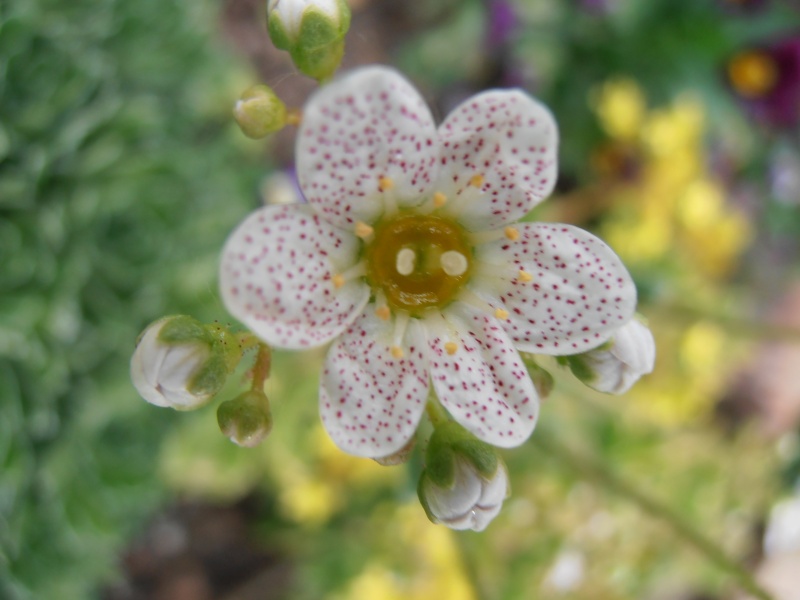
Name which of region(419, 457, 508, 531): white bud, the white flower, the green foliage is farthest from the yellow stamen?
the green foliage

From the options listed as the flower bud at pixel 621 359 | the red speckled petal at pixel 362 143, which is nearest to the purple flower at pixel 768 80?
the flower bud at pixel 621 359

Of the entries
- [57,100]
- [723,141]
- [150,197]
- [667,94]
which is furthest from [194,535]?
[723,141]

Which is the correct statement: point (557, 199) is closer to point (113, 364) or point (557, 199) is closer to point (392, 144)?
point (113, 364)

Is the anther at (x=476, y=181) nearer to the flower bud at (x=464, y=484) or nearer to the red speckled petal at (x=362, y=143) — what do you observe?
the red speckled petal at (x=362, y=143)

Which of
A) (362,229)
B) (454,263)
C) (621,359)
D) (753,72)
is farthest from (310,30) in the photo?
(753,72)

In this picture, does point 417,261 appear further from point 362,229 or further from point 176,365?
point 176,365

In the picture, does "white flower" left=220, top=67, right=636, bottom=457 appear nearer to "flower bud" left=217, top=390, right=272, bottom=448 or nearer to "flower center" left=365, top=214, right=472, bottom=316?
"flower center" left=365, top=214, right=472, bottom=316
